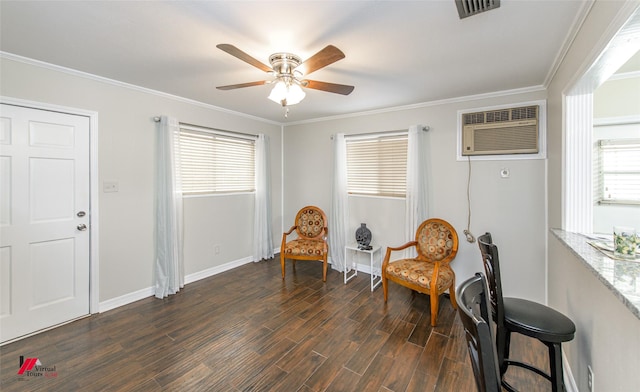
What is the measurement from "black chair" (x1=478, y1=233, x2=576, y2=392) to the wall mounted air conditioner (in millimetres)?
1696

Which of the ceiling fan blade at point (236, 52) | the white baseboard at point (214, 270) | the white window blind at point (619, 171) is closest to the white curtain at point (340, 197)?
the white baseboard at point (214, 270)

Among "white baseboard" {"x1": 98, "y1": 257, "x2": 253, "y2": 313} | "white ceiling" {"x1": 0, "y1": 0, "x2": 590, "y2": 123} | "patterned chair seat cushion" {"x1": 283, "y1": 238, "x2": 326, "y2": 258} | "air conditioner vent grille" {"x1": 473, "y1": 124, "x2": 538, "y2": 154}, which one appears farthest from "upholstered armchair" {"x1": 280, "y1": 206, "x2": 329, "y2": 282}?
"air conditioner vent grille" {"x1": 473, "y1": 124, "x2": 538, "y2": 154}

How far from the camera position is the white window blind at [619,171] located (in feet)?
8.42

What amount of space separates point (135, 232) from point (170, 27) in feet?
7.74

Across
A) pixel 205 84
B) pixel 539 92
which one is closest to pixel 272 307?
pixel 205 84

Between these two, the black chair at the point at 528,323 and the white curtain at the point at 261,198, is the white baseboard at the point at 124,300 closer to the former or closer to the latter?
the white curtain at the point at 261,198

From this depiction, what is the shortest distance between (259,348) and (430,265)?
2.08 metres

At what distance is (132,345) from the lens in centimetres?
227

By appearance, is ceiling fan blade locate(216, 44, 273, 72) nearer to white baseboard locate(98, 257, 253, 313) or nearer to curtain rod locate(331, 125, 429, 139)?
curtain rod locate(331, 125, 429, 139)

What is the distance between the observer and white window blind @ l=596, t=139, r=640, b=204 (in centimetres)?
257

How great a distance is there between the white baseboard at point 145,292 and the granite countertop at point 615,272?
13.2 feet

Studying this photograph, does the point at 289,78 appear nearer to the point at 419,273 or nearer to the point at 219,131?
the point at 219,131

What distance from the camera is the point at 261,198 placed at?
445 centimetres

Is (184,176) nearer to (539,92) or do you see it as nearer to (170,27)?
(170,27)
